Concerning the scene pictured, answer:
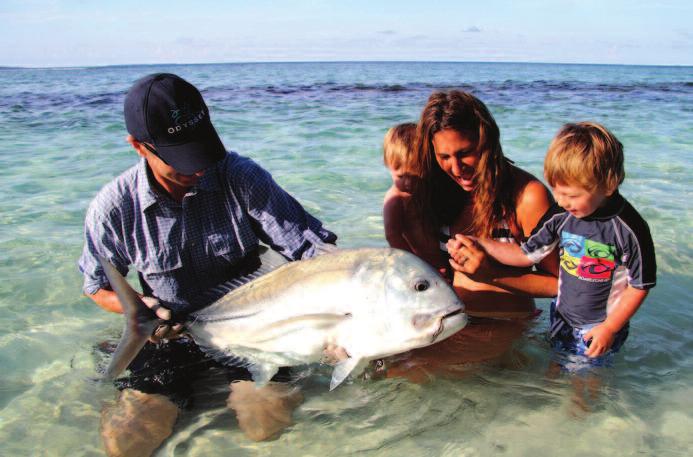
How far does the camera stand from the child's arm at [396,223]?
3.82m

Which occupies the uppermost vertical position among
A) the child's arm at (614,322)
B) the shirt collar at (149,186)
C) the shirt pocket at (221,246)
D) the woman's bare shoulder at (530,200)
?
the shirt collar at (149,186)

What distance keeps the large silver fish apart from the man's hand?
0.17 feet

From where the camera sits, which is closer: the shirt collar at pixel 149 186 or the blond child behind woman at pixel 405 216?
the shirt collar at pixel 149 186

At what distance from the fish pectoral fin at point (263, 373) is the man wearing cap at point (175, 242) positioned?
0.87 ft

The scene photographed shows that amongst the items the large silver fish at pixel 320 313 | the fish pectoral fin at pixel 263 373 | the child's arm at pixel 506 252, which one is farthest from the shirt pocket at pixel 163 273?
the child's arm at pixel 506 252

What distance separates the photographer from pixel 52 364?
3809 mm

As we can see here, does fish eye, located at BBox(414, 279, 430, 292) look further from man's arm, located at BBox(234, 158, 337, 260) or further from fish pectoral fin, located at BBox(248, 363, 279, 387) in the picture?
fish pectoral fin, located at BBox(248, 363, 279, 387)

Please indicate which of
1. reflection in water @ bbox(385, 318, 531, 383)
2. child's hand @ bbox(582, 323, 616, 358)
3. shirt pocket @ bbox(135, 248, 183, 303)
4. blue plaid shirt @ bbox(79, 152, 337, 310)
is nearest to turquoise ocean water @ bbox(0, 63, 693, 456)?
reflection in water @ bbox(385, 318, 531, 383)

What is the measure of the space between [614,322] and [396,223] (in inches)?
55.7

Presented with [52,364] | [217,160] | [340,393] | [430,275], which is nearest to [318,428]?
[340,393]

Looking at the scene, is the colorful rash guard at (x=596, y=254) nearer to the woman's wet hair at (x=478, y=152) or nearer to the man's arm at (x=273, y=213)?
the woman's wet hair at (x=478, y=152)

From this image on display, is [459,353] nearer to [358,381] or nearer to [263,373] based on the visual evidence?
[358,381]

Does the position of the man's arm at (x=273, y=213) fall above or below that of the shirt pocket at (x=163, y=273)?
above

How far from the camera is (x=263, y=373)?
9.30 feet
